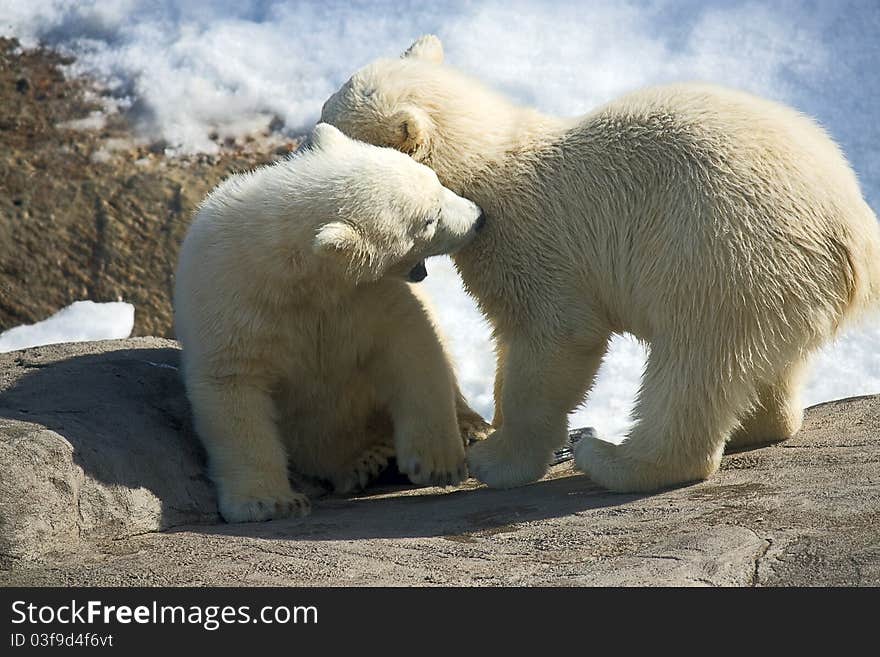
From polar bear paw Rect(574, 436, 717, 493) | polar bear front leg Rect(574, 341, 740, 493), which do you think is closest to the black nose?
polar bear front leg Rect(574, 341, 740, 493)

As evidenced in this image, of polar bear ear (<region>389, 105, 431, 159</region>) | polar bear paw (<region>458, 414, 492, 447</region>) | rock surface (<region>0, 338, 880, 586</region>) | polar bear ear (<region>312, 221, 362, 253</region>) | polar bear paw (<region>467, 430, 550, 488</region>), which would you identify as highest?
polar bear ear (<region>389, 105, 431, 159</region>)

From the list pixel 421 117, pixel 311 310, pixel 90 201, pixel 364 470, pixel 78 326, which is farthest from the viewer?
pixel 90 201

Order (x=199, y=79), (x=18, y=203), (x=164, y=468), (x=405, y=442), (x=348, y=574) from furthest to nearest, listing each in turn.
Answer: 1. (x=199, y=79)
2. (x=18, y=203)
3. (x=405, y=442)
4. (x=164, y=468)
5. (x=348, y=574)

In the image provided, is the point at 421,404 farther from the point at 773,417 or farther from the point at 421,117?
the point at 773,417

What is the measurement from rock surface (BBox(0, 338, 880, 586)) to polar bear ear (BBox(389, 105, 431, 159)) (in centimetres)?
137

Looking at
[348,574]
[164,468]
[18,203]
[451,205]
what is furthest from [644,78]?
[348,574]

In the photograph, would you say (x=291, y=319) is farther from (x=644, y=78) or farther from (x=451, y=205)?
(x=644, y=78)

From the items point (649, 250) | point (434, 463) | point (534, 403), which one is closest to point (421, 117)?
point (649, 250)

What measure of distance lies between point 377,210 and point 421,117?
2.11 ft

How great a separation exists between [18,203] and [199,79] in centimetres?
171

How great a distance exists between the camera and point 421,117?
Answer: 15.8 ft

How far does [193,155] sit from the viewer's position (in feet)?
28.8

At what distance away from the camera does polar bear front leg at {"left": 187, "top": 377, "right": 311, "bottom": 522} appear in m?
4.40

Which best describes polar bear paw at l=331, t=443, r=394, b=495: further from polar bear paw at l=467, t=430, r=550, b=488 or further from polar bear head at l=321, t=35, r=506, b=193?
polar bear head at l=321, t=35, r=506, b=193
